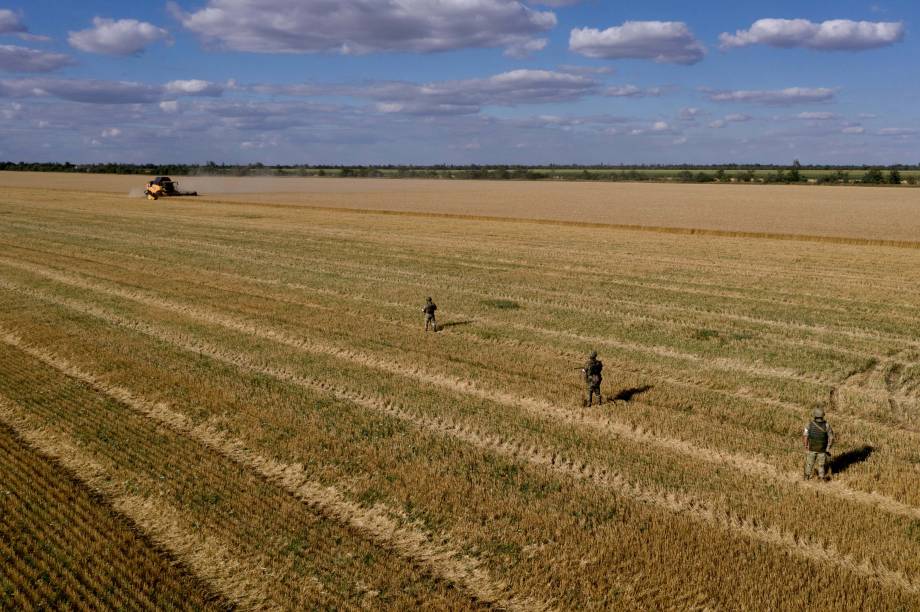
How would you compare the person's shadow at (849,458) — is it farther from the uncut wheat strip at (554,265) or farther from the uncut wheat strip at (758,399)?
the uncut wheat strip at (554,265)

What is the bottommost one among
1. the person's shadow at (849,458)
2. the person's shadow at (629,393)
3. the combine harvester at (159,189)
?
the person's shadow at (849,458)

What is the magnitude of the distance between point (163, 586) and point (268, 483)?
2.88 metres

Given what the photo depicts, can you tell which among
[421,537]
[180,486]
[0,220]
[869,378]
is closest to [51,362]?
[180,486]

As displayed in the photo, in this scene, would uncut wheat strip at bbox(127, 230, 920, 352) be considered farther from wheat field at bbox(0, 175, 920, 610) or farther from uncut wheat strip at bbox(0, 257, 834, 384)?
uncut wheat strip at bbox(0, 257, 834, 384)

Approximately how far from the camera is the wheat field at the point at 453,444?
9047mm

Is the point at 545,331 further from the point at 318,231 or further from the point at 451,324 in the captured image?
the point at 318,231

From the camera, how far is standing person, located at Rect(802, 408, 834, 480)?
11.4m

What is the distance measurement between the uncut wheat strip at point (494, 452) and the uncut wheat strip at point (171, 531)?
1.69 meters

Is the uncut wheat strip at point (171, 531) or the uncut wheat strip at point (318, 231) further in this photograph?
the uncut wheat strip at point (318, 231)

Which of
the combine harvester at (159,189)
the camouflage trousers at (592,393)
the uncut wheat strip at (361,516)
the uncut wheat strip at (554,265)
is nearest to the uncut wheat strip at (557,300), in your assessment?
the uncut wheat strip at (554,265)

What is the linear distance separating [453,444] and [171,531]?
500 cm

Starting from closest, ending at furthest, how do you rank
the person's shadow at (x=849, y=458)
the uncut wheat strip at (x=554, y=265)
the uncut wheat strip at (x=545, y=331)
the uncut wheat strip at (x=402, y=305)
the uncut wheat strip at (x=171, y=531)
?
the uncut wheat strip at (x=171, y=531) → the person's shadow at (x=849, y=458) → the uncut wheat strip at (x=545, y=331) → the uncut wheat strip at (x=402, y=305) → the uncut wheat strip at (x=554, y=265)

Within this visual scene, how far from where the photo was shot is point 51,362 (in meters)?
18.0

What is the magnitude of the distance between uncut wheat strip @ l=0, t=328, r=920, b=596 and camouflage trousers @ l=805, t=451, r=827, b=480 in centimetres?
204
